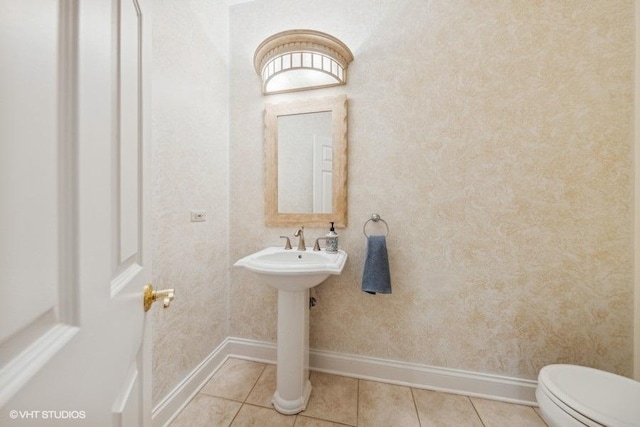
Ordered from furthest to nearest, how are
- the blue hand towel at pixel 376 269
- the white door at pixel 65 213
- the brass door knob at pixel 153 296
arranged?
the blue hand towel at pixel 376 269 < the brass door knob at pixel 153 296 < the white door at pixel 65 213

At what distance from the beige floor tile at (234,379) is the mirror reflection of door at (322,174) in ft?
3.72

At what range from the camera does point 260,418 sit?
1.27 m

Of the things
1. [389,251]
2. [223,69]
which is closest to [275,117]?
[223,69]

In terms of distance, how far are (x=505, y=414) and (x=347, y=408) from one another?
2.72 ft

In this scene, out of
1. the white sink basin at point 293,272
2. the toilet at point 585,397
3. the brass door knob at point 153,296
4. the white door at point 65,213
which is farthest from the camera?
the white sink basin at point 293,272

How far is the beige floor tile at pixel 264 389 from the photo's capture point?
1375mm

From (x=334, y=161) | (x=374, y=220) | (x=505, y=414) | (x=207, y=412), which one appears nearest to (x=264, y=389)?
(x=207, y=412)

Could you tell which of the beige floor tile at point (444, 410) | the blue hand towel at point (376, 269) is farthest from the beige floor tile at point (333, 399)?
the blue hand towel at point (376, 269)

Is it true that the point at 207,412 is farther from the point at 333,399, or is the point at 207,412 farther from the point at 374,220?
the point at 374,220

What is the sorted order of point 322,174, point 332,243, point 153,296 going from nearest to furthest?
point 153,296 → point 332,243 → point 322,174

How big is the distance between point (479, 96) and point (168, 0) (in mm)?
1728

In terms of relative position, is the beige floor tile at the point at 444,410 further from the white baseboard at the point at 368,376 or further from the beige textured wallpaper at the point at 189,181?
the beige textured wallpaper at the point at 189,181

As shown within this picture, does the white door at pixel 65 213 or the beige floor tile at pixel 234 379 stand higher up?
the white door at pixel 65 213

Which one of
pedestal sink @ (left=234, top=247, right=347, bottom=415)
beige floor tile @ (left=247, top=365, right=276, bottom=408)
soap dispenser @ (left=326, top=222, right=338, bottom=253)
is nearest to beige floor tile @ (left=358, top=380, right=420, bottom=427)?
pedestal sink @ (left=234, top=247, right=347, bottom=415)
